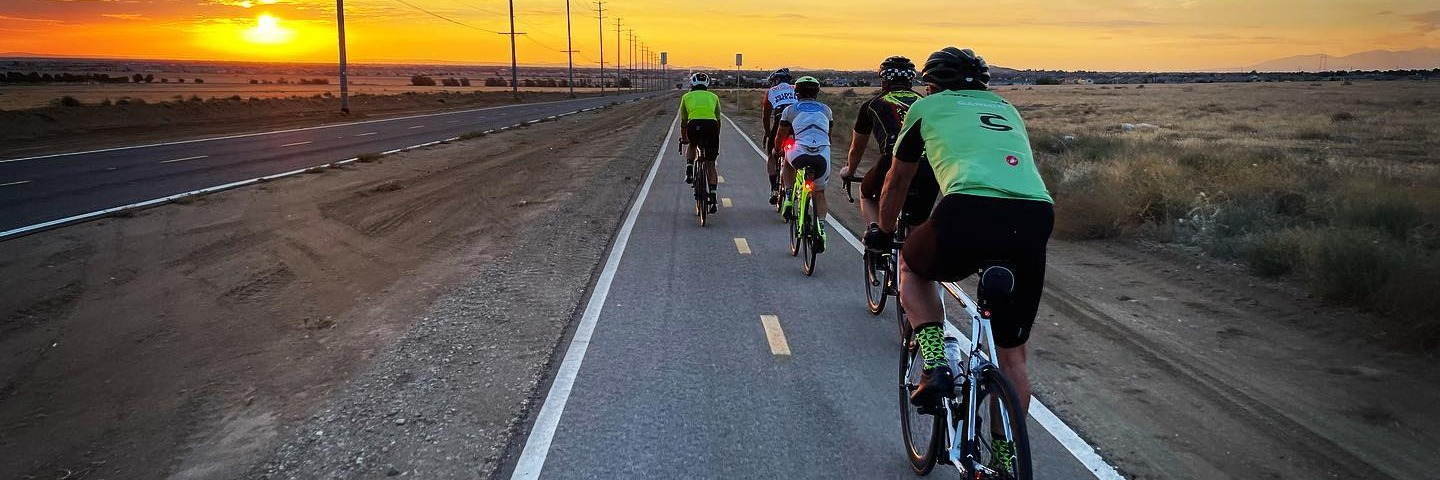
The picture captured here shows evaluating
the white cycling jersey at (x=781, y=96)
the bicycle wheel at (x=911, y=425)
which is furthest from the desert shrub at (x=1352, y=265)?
the white cycling jersey at (x=781, y=96)

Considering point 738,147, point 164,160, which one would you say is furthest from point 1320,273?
point 164,160

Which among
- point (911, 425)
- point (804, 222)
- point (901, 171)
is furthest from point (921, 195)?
point (804, 222)

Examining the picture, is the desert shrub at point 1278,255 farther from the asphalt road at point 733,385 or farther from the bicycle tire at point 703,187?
the bicycle tire at point 703,187

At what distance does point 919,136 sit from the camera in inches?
140

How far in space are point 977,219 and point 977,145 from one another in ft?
0.96

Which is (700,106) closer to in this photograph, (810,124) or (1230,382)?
(810,124)

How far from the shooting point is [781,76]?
36.3 ft

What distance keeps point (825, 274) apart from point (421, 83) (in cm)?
11461

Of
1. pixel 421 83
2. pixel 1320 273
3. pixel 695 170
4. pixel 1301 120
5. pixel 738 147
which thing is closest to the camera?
pixel 1320 273

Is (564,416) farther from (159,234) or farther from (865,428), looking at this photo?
(159,234)

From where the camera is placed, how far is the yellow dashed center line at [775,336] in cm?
599

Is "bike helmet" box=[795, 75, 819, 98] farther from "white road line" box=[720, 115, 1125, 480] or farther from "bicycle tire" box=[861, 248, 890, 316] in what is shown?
"white road line" box=[720, 115, 1125, 480]

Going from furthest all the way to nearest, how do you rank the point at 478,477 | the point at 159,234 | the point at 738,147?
the point at 738,147 < the point at 159,234 < the point at 478,477

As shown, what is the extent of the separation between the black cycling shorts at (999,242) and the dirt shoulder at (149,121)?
23247 millimetres
